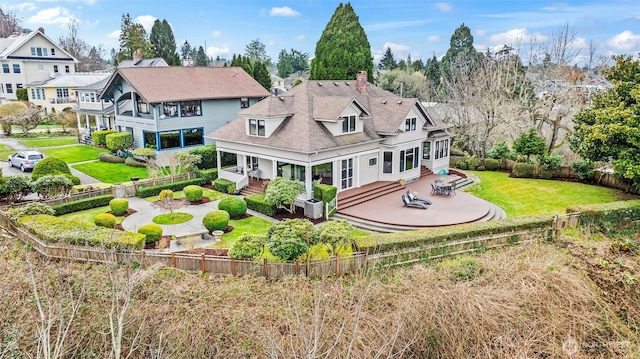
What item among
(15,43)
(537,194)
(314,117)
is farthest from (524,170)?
(15,43)

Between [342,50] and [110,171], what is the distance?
23.8 metres

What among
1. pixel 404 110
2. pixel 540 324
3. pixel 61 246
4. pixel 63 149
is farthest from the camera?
pixel 63 149

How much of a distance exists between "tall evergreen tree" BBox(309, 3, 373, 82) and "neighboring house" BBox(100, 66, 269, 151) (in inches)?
324

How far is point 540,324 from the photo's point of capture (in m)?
11.2

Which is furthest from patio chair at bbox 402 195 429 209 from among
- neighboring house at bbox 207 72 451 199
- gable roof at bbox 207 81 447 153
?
gable roof at bbox 207 81 447 153

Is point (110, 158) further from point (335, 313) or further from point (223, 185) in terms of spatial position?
point (335, 313)

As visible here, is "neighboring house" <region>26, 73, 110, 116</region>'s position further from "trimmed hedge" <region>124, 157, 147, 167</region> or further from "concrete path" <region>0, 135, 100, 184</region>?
"trimmed hedge" <region>124, 157, 147, 167</region>

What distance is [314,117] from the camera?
2508cm

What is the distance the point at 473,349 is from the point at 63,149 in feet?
120

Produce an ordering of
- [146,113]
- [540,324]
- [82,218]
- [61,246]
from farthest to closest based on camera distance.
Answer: [146,113], [82,218], [61,246], [540,324]

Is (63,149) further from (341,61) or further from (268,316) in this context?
(268,316)

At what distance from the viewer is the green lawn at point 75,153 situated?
32.9 m

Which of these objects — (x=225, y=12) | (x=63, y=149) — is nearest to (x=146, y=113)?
(x=63, y=149)

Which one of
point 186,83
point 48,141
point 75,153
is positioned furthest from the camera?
point 48,141
